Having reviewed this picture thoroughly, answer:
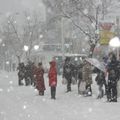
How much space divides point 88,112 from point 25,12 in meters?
80.0

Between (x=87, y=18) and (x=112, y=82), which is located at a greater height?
(x=87, y=18)

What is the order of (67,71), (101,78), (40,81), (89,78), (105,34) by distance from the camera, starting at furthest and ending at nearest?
(67,71) → (40,81) → (89,78) → (105,34) → (101,78)

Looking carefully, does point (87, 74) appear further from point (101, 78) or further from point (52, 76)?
point (101, 78)

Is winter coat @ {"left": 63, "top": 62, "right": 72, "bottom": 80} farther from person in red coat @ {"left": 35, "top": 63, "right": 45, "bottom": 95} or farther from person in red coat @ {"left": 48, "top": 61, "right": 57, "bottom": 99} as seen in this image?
person in red coat @ {"left": 48, "top": 61, "right": 57, "bottom": 99}

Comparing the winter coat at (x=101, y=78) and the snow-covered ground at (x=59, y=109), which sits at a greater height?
the winter coat at (x=101, y=78)

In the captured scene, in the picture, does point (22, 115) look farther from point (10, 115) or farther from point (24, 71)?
point (24, 71)

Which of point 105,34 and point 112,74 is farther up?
point 105,34

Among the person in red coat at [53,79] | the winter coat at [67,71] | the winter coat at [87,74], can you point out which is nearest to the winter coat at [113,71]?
the winter coat at [87,74]

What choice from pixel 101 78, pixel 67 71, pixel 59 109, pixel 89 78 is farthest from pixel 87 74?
pixel 59 109

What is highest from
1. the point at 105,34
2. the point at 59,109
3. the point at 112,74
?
the point at 105,34

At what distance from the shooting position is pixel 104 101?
21.0m

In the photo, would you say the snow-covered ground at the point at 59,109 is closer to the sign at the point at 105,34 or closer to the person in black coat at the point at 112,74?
the person in black coat at the point at 112,74

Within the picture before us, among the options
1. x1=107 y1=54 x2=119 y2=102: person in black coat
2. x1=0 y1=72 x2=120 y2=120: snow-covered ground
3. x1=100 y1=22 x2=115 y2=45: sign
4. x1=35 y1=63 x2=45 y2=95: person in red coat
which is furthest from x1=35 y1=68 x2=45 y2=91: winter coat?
x1=107 y1=54 x2=119 y2=102: person in black coat

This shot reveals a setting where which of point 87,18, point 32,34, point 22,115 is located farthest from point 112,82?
point 32,34
